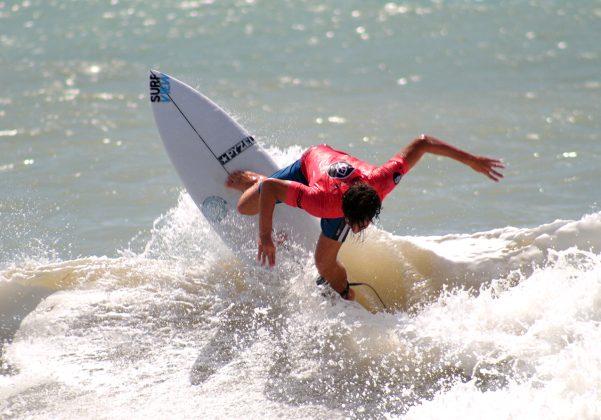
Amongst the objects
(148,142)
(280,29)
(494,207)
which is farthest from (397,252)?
(280,29)

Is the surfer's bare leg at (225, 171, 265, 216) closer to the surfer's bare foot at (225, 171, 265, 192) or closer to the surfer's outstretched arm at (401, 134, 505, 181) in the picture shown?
the surfer's bare foot at (225, 171, 265, 192)

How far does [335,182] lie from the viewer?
5.04m

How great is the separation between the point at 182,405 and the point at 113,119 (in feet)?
21.3

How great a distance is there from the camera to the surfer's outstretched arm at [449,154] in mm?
A: 5246

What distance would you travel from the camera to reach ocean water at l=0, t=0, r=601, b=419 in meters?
4.57

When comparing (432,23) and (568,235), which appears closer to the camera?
(568,235)

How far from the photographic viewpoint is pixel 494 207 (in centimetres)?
769

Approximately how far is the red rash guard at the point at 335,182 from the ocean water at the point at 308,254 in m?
0.69

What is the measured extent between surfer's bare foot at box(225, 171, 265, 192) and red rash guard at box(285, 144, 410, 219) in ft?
2.72

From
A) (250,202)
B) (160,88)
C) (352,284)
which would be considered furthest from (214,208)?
(352,284)

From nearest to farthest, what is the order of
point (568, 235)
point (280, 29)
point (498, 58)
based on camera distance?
point (568, 235), point (498, 58), point (280, 29)

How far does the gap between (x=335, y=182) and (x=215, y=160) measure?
1557 mm

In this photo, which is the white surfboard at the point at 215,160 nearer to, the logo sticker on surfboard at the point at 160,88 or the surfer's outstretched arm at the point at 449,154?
the logo sticker on surfboard at the point at 160,88

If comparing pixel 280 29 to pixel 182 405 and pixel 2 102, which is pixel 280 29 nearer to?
pixel 2 102
